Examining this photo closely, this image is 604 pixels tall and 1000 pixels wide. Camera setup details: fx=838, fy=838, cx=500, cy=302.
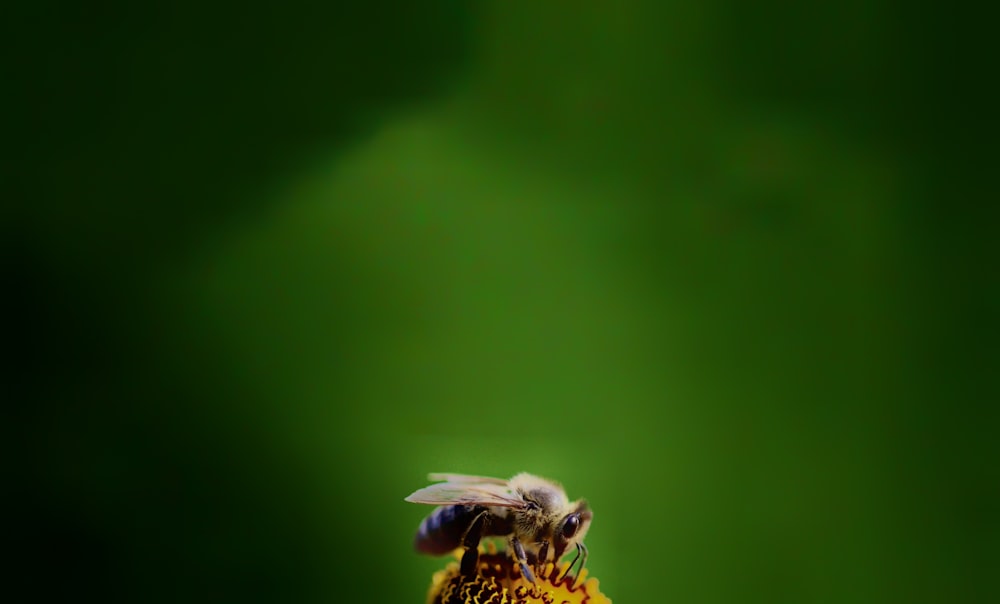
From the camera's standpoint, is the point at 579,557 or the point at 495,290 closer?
the point at 579,557

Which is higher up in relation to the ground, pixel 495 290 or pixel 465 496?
pixel 495 290

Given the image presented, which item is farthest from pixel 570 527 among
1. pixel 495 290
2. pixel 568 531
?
pixel 495 290

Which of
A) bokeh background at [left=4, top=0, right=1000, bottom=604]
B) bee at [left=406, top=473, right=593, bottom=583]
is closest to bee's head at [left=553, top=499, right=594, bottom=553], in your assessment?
bee at [left=406, top=473, right=593, bottom=583]

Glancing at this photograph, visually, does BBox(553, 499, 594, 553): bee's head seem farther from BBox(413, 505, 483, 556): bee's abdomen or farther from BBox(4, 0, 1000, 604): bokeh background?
BBox(4, 0, 1000, 604): bokeh background

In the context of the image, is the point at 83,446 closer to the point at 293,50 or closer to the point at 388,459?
the point at 388,459

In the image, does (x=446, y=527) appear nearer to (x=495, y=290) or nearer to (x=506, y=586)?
(x=506, y=586)

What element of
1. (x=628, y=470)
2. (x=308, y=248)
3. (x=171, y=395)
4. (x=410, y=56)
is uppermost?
(x=410, y=56)

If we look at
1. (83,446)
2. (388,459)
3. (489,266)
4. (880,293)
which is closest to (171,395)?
(83,446)
